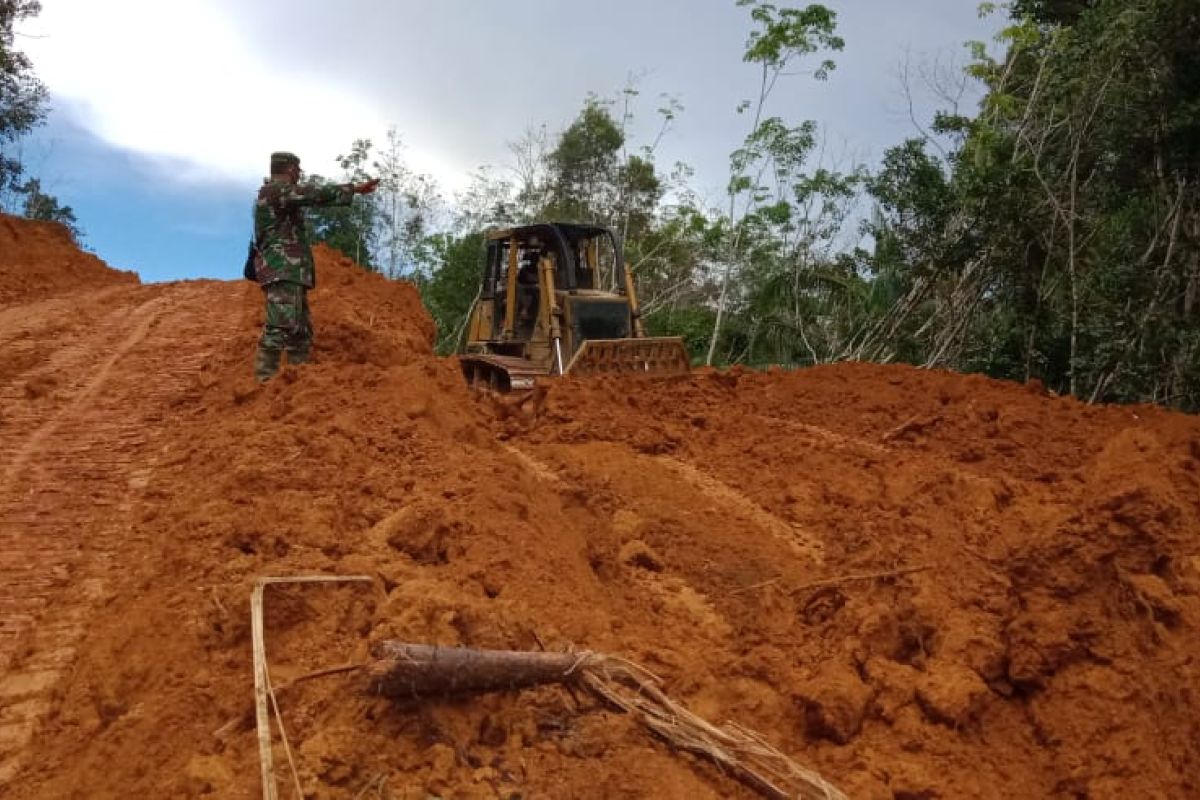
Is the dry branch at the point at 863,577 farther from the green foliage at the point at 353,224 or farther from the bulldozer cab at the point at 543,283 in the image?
the green foliage at the point at 353,224

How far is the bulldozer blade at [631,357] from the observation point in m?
9.84

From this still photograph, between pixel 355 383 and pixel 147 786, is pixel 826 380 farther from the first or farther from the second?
pixel 147 786

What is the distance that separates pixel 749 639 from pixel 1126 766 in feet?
5.46

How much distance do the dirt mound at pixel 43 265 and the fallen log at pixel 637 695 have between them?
13.8 meters

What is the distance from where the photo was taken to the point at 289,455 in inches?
206

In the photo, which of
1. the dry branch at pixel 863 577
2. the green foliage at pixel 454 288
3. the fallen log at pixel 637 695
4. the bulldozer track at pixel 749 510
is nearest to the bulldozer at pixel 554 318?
the bulldozer track at pixel 749 510

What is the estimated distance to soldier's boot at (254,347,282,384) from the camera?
7.43 meters

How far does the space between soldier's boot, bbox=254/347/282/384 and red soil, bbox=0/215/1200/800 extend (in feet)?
0.77

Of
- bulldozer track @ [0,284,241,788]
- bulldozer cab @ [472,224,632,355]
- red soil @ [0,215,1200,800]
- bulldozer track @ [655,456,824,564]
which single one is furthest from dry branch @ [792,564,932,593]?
bulldozer cab @ [472,224,632,355]

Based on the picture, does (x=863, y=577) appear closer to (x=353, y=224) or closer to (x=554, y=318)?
(x=554, y=318)

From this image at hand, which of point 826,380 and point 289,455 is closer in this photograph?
A: point 289,455

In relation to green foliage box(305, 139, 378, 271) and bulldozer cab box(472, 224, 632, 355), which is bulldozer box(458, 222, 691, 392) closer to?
bulldozer cab box(472, 224, 632, 355)

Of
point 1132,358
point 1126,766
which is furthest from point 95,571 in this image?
point 1132,358

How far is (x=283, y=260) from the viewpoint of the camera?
753 centimetres
